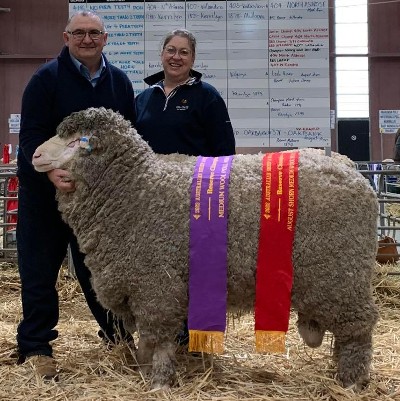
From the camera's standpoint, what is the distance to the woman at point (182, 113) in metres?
3.15

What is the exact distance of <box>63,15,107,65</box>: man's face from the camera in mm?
2932

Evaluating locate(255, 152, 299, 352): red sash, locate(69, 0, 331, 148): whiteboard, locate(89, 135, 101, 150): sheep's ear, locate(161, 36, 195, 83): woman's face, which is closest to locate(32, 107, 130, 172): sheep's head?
locate(89, 135, 101, 150): sheep's ear

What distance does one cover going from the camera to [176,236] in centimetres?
261

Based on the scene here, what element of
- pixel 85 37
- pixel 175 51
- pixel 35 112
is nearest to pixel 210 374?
pixel 35 112

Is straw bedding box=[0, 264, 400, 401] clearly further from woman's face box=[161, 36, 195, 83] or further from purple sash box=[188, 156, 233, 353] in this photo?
woman's face box=[161, 36, 195, 83]

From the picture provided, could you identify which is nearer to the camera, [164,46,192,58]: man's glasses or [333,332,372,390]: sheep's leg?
[333,332,372,390]: sheep's leg

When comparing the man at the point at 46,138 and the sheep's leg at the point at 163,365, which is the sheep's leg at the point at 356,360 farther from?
the man at the point at 46,138

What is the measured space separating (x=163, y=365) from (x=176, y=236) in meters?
0.62

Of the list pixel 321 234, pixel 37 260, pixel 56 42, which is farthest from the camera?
pixel 56 42

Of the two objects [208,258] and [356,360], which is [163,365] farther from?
[356,360]

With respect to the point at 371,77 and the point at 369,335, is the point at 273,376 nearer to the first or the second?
the point at 369,335

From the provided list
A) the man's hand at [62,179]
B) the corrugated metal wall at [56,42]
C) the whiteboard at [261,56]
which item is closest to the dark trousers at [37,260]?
the man's hand at [62,179]

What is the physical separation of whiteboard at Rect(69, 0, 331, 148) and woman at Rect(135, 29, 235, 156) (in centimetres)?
149

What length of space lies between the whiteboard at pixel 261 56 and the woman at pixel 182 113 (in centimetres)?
149
